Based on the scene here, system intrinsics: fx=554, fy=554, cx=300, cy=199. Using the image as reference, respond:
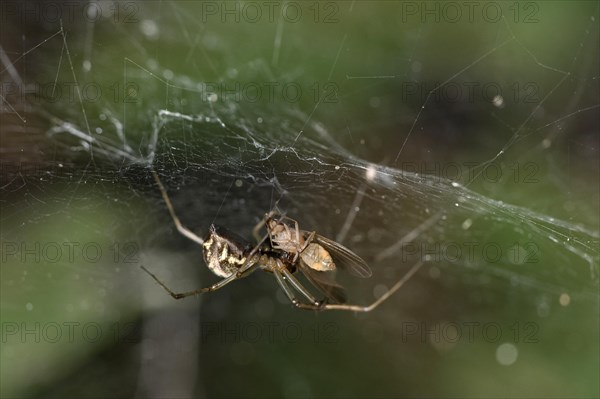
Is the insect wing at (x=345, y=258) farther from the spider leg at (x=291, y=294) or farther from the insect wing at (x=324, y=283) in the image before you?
the spider leg at (x=291, y=294)

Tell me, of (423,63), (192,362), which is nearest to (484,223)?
(423,63)

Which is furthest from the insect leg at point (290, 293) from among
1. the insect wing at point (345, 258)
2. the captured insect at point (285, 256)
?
the insect wing at point (345, 258)

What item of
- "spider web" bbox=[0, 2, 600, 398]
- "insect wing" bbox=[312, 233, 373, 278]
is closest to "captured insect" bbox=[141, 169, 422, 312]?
"insect wing" bbox=[312, 233, 373, 278]

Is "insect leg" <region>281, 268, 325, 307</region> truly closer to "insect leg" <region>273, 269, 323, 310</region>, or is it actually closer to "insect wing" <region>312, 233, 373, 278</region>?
"insect leg" <region>273, 269, 323, 310</region>

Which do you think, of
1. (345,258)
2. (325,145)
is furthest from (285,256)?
(325,145)

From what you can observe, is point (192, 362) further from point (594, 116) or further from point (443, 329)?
point (594, 116)

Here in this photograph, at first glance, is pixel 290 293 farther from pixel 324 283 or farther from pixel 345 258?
pixel 345 258
